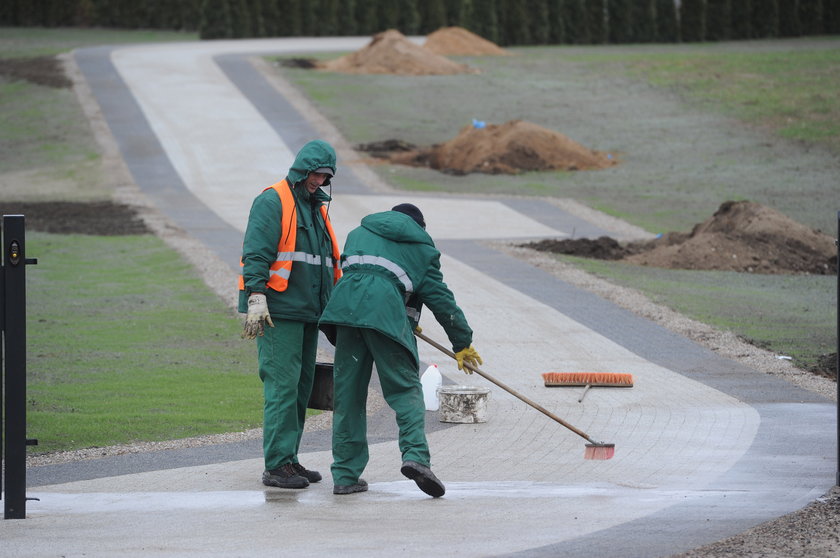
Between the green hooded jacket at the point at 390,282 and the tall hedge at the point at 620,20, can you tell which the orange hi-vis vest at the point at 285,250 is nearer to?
the green hooded jacket at the point at 390,282

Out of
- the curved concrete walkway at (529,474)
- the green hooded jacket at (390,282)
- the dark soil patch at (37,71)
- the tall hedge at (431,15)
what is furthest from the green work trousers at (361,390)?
the tall hedge at (431,15)

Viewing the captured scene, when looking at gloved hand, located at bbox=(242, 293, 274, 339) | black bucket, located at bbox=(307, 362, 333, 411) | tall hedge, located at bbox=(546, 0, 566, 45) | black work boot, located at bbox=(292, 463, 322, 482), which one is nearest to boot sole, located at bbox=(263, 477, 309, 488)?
black work boot, located at bbox=(292, 463, 322, 482)

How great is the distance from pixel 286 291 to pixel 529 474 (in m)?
2.07

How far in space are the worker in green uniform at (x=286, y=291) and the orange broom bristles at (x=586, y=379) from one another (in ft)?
13.8

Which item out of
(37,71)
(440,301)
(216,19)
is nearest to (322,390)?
(440,301)

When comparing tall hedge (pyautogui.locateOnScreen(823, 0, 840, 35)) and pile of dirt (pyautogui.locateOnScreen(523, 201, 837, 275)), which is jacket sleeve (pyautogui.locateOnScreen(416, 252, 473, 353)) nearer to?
pile of dirt (pyautogui.locateOnScreen(523, 201, 837, 275))

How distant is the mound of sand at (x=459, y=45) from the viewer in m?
51.0

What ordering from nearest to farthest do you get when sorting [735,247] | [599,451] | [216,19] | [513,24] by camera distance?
1. [599,451]
2. [735,247]
3. [216,19]
4. [513,24]

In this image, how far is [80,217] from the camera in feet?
83.7

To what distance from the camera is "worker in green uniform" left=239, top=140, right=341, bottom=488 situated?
7.88 m

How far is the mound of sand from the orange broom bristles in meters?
39.7

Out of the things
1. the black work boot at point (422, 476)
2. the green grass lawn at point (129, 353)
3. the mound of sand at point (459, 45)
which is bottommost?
the green grass lawn at point (129, 353)

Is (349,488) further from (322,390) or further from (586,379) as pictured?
(586,379)

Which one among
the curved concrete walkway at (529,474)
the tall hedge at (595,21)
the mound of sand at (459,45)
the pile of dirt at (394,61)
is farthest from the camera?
the tall hedge at (595,21)
